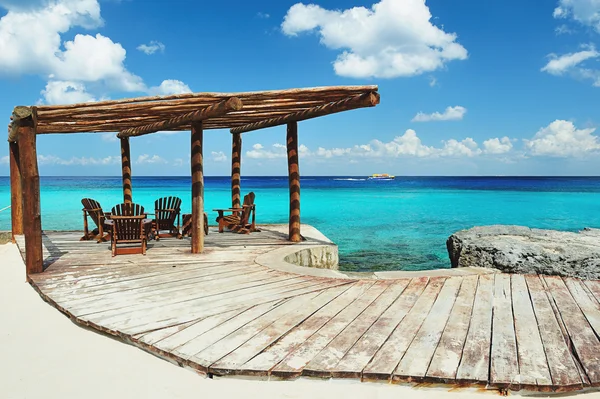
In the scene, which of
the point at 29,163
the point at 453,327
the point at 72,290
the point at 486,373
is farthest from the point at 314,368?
the point at 29,163

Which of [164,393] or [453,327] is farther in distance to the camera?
[453,327]

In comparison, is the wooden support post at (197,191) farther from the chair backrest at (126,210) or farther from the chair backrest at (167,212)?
the chair backrest at (167,212)

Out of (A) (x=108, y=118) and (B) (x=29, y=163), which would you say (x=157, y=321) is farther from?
(A) (x=108, y=118)

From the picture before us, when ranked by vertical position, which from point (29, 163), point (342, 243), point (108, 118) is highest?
point (108, 118)

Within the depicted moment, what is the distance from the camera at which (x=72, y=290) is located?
4512 mm

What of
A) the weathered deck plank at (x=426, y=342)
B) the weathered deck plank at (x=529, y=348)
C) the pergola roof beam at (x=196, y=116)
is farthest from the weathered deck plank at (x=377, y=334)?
the pergola roof beam at (x=196, y=116)

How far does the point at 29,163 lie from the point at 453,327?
5219 mm

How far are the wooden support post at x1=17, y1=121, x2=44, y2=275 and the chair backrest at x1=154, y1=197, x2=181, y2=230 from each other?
3.20 m

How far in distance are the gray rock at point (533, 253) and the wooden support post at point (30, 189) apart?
589 cm

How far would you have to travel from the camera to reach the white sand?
8.20ft

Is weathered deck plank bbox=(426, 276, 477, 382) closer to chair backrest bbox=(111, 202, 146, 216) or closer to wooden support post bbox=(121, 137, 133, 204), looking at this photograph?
chair backrest bbox=(111, 202, 146, 216)

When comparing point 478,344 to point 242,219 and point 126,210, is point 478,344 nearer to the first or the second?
point 242,219

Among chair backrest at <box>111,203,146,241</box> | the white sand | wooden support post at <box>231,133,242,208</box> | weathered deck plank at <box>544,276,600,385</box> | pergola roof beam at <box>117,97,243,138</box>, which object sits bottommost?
the white sand

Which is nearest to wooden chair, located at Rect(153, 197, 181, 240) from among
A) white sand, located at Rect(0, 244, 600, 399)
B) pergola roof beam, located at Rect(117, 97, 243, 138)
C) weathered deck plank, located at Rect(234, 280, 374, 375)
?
pergola roof beam, located at Rect(117, 97, 243, 138)
